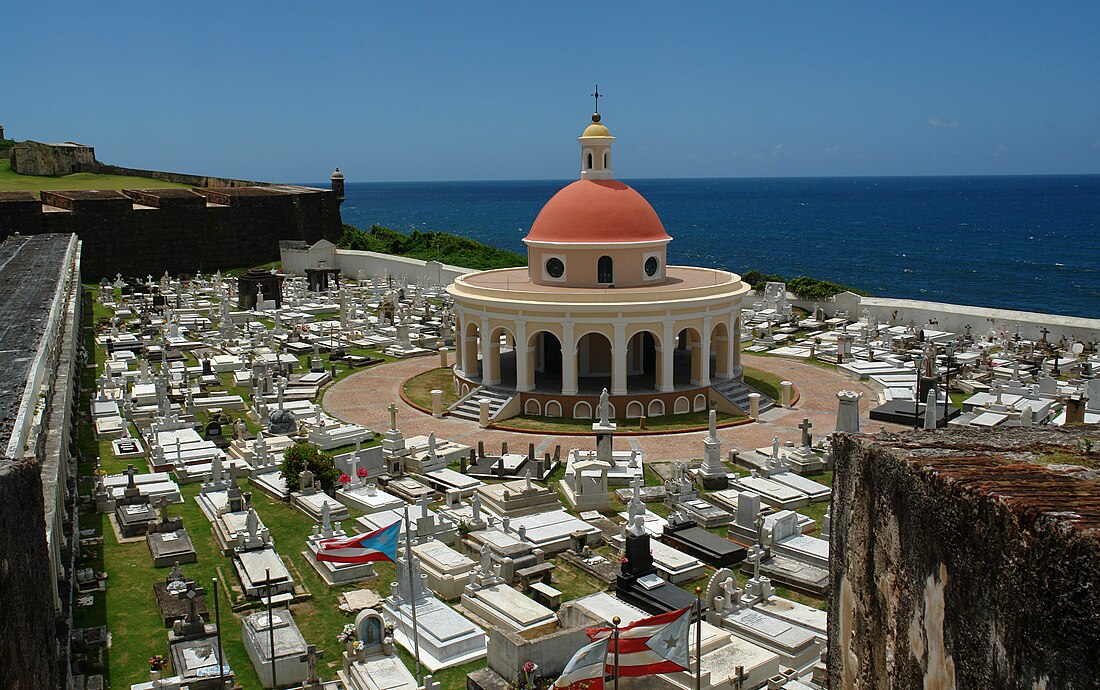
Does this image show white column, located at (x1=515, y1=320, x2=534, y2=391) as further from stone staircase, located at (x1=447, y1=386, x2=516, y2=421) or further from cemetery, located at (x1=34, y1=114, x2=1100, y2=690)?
stone staircase, located at (x1=447, y1=386, x2=516, y2=421)

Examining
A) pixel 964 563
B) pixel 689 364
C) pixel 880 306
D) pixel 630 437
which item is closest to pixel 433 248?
pixel 880 306

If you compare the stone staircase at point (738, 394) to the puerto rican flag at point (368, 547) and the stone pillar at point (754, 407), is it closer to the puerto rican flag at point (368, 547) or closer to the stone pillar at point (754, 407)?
the stone pillar at point (754, 407)

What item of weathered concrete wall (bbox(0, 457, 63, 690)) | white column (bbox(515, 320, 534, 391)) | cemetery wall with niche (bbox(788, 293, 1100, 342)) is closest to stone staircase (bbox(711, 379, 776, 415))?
white column (bbox(515, 320, 534, 391))

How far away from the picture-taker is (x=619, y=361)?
75.7 feet

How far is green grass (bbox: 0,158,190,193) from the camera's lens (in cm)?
6419

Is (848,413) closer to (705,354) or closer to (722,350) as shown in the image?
(705,354)

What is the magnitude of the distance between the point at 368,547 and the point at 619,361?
1229cm

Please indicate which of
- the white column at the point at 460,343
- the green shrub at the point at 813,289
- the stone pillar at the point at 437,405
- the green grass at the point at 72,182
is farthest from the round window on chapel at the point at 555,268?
the green grass at the point at 72,182

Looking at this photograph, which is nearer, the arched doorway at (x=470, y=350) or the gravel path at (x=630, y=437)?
the gravel path at (x=630, y=437)

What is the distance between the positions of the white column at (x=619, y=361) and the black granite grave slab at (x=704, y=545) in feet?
25.6

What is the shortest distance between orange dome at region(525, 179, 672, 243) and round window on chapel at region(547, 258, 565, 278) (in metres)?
0.60

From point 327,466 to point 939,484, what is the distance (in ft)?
46.7

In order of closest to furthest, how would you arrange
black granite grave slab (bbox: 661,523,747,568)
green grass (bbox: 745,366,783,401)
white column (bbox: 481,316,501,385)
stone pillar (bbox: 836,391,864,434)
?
black granite grave slab (bbox: 661,523,747,568) < stone pillar (bbox: 836,391,864,434) < white column (bbox: 481,316,501,385) < green grass (bbox: 745,366,783,401)

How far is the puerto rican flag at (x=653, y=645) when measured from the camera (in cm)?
941
